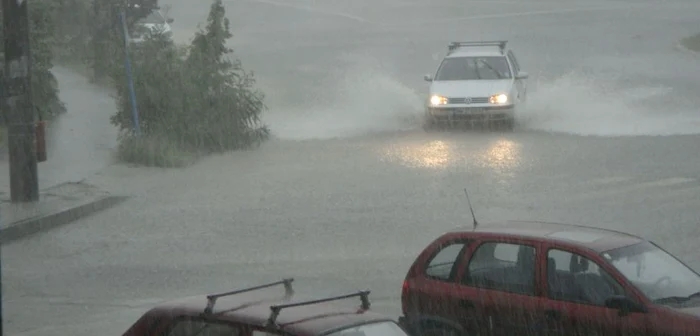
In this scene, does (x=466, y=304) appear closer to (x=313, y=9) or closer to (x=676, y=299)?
(x=676, y=299)

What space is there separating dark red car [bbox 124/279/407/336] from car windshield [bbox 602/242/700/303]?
2.30 m

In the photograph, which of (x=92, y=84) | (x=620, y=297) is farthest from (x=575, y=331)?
(x=92, y=84)

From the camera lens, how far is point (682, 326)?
22.9 feet

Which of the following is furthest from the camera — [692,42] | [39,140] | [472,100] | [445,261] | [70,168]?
[692,42]

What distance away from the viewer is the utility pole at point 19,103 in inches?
576

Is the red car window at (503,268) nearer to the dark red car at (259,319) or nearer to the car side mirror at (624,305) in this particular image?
the car side mirror at (624,305)

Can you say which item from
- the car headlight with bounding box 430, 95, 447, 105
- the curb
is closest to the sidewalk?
the curb

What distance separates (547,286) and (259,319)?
2.75 metres

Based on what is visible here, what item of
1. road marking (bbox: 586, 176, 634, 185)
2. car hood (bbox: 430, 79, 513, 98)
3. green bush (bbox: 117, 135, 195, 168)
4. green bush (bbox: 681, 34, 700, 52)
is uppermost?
green bush (bbox: 681, 34, 700, 52)

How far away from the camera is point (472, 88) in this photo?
22828mm

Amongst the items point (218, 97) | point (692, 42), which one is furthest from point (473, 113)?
point (692, 42)

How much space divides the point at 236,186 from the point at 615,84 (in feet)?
64.8

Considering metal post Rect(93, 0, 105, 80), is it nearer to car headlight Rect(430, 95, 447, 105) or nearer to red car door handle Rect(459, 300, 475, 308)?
car headlight Rect(430, 95, 447, 105)

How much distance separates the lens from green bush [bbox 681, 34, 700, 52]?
42.2m
